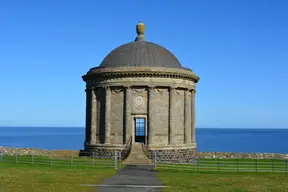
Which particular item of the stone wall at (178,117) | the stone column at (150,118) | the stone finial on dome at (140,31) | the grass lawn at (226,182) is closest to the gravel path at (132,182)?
the grass lawn at (226,182)

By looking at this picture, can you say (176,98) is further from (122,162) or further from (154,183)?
(154,183)

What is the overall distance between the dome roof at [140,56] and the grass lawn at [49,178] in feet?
40.3

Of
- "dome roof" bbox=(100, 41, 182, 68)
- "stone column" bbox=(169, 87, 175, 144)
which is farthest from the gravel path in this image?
"dome roof" bbox=(100, 41, 182, 68)

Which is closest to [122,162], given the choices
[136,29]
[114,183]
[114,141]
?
[114,141]

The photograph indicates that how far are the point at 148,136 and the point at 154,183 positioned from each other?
1510 centimetres

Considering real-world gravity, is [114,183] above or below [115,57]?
below

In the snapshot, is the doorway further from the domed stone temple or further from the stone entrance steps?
the stone entrance steps

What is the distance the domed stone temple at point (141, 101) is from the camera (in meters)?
35.5

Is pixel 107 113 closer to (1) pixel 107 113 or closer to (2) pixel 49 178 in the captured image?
(1) pixel 107 113

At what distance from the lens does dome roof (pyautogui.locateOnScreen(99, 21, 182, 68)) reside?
36656 mm

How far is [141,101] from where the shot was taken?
117ft

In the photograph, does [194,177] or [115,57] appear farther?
[115,57]

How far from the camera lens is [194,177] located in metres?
23.3

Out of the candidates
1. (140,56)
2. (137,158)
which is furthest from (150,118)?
(140,56)
